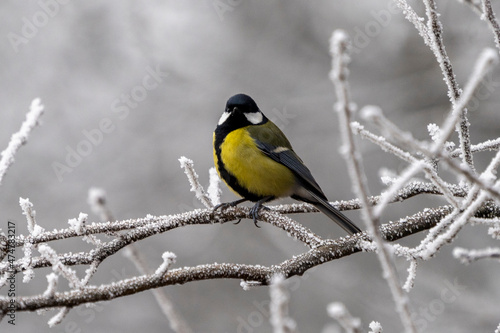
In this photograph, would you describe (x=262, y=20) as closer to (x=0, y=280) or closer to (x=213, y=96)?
(x=213, y=96)

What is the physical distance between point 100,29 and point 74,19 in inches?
16.1

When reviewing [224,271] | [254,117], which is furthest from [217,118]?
[224,271]

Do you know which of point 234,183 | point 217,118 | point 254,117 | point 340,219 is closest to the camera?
point 340,219

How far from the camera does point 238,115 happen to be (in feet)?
12.5

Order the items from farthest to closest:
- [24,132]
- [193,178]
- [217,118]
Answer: [217,118] < [193,178] < [24,132]

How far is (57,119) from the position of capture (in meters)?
7.46

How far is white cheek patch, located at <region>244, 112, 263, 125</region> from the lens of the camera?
12.7 ft

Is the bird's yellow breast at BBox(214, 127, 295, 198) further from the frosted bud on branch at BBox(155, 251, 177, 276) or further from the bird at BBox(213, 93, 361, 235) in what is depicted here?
the frosted bud on branch at BBox(155, 251, 177, 276)

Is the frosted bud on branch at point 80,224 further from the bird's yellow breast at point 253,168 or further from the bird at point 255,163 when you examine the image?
the bird's yellow breast at point 253,168

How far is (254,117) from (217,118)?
329cm

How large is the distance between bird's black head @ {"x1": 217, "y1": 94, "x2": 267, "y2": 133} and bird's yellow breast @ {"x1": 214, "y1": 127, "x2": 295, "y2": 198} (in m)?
0.13

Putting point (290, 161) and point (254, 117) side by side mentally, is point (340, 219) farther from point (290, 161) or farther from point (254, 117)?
point (254, 117)

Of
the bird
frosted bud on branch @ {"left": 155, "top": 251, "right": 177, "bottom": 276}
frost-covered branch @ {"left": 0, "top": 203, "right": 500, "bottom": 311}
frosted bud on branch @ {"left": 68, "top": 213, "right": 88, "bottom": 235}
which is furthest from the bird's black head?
frosted bud on branch @ {"left": 155, "top": 251, "right": 177, "bottom": 276}

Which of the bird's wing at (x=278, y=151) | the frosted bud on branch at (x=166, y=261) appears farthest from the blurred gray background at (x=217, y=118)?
the frosted bud on branch at (x=166, y=261)
